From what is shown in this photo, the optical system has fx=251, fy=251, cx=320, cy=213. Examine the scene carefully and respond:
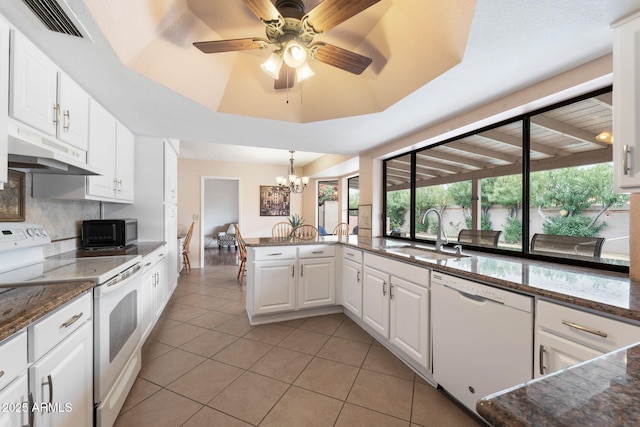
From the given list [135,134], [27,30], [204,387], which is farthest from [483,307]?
[135,134]

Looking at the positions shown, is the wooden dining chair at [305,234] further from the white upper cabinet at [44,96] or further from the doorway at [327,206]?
the white upper cabinet at [44,96]

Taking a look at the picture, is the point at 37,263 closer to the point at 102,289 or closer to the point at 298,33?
the point at 102,289

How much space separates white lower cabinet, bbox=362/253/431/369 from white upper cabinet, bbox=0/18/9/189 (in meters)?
2.37

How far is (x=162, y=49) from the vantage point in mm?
1649

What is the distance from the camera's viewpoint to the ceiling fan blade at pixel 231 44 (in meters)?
1.36

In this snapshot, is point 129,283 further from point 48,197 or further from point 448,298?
point 448,298

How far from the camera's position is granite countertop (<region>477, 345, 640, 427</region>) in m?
0.36

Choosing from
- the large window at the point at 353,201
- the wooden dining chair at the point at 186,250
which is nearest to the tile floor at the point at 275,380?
the wooden dining chair at the point at 186,250

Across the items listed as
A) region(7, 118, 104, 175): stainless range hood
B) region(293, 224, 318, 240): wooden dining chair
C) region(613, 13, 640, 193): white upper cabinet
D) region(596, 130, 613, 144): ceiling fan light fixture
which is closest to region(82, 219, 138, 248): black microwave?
region(7, 118, 104, 175): stainless range hood

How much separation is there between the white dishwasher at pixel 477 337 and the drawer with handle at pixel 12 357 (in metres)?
1.97

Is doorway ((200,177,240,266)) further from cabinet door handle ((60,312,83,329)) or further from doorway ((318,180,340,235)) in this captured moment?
cabinet door handle ((60,312,83,329))

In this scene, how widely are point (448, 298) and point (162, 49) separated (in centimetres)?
247

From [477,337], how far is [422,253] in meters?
1.04

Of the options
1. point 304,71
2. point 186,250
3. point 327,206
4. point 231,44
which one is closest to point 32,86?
point 231,44
